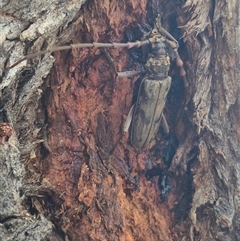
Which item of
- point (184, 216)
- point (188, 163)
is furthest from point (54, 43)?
point (184, 216)

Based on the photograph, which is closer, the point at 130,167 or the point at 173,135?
the point at 130,167

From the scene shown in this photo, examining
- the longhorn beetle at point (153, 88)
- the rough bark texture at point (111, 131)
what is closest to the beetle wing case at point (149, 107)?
the longhorn beetle at point (153, 88)

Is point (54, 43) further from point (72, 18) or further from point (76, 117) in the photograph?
point (76, 117)

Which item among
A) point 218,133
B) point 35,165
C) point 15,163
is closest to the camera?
point 15,163

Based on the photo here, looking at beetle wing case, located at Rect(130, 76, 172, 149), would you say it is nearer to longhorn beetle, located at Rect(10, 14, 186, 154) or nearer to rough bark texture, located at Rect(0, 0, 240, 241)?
longhorn beetle, located at Rect(10, 14, 186, 154)

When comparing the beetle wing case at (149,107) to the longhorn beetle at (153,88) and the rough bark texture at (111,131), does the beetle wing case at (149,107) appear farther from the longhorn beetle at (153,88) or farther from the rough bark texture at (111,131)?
the rough bark texture at (111,131)

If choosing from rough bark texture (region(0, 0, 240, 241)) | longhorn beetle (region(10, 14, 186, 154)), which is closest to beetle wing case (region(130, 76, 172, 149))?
longhorn beetle (region(10, 14, 186, 154))

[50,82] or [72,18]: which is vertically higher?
[72,18]

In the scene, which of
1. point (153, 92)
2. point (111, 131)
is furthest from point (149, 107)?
point (111, 131)
